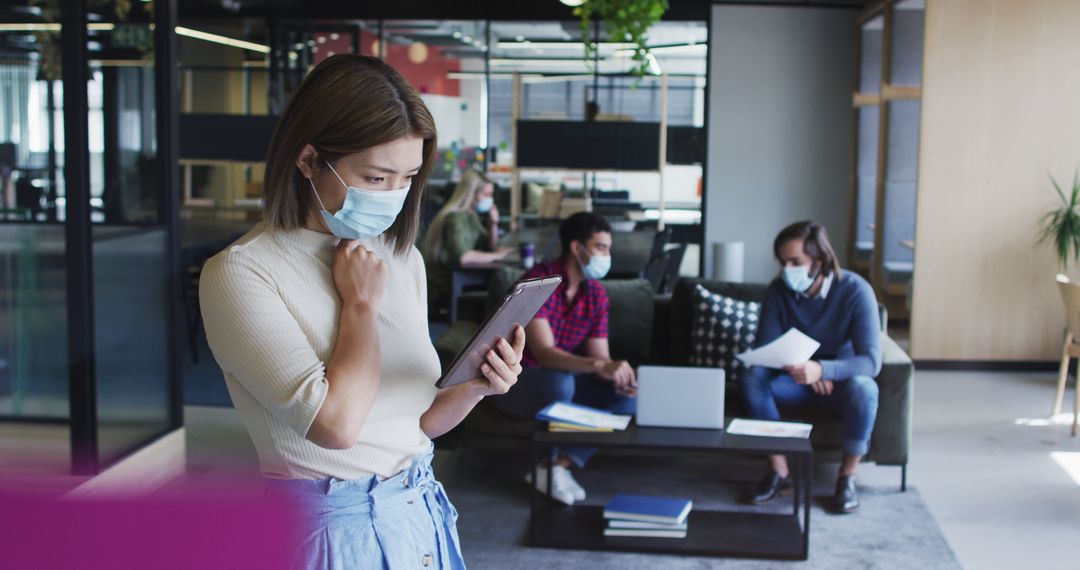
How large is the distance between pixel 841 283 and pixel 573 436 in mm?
1468

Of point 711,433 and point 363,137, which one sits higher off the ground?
point 363,137

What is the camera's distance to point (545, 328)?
4.85 meters

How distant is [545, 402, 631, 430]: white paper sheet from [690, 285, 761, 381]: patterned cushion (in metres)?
0.99

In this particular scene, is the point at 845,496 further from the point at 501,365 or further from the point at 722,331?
the point at 501,365

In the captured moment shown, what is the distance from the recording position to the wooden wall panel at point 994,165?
745 cm

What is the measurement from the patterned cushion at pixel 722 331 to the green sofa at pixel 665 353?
135mm

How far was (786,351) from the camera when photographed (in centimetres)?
466

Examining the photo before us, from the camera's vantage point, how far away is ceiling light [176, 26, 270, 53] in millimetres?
10305

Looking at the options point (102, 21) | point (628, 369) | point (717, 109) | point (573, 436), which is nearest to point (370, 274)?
point (573, 436)

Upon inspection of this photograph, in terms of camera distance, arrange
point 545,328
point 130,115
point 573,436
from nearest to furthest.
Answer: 1. point 573,436
2. point 545,328
3. point 130,115

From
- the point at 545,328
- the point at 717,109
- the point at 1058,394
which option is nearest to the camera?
the point at 545,328

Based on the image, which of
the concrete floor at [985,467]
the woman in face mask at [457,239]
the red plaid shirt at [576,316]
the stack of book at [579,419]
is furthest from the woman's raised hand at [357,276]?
the woman in face mask at [457,239]

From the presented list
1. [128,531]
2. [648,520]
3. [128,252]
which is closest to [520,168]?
[128,252]

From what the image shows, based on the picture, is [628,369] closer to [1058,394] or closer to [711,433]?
[711,433]
